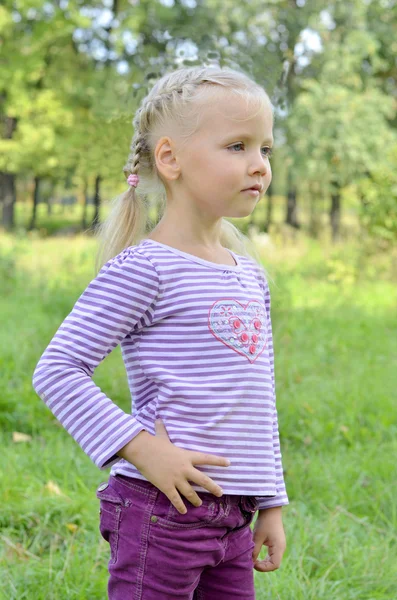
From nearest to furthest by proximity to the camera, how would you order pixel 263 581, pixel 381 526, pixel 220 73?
pixel 220 73
pixel 263 581
pixel 381 526

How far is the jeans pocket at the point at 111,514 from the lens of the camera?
1461 mm

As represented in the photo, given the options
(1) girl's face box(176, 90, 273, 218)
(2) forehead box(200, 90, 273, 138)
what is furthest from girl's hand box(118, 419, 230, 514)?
(2) forehead box(200, 90, 273, 138)

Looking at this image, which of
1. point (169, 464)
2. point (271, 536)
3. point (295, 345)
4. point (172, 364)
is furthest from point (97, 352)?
point (295, 345)

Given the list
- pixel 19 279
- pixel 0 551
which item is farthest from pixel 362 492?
pixel 19 279

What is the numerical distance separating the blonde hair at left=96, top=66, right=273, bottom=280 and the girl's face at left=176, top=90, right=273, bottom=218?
24 millimetres

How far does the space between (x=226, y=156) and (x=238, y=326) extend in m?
0.34

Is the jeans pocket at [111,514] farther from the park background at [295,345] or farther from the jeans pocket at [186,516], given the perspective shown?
the park background at [295,345]

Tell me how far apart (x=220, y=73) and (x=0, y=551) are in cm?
172

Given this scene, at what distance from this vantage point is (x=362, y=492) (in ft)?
10.2

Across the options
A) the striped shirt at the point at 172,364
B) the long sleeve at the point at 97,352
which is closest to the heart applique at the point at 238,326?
the striped shirt at the point at 172,364

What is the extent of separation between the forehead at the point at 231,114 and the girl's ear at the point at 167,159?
89mm

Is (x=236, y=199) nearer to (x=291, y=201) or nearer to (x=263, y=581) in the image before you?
(x=263, y=581)

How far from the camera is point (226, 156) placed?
57.8 inches

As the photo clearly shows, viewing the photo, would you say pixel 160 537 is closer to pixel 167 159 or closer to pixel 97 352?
pixel 97 352
